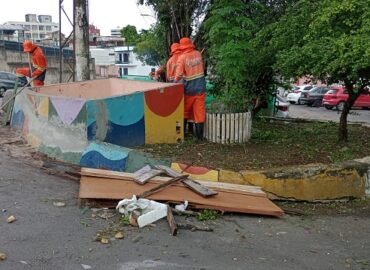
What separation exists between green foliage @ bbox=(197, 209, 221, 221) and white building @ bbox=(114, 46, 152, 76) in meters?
66.7

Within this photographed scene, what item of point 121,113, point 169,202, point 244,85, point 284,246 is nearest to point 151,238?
point 169,202

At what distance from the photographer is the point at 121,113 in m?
7.87

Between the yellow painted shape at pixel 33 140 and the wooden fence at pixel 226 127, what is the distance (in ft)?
9.86

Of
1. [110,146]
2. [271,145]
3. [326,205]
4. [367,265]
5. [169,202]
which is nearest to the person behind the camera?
[367,265]

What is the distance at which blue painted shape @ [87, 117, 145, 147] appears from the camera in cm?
Result: 757

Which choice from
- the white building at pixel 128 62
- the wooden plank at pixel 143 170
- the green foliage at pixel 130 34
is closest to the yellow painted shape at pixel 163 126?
the wooden plank at pixel 143 170

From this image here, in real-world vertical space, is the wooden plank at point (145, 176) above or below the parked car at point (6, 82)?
above

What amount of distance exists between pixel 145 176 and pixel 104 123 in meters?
1.64

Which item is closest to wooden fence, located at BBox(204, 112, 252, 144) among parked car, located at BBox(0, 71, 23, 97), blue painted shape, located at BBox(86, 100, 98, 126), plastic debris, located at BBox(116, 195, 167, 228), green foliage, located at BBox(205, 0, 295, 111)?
green foliage, located at BBox(205, 0, 295, 111)

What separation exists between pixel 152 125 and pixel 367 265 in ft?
14.8

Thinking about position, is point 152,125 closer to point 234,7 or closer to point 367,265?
point 234,7

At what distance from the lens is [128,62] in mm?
75000

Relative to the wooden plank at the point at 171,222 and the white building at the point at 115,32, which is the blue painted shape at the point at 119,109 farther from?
the white building at the point at 115,32

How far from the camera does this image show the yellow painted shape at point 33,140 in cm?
902
